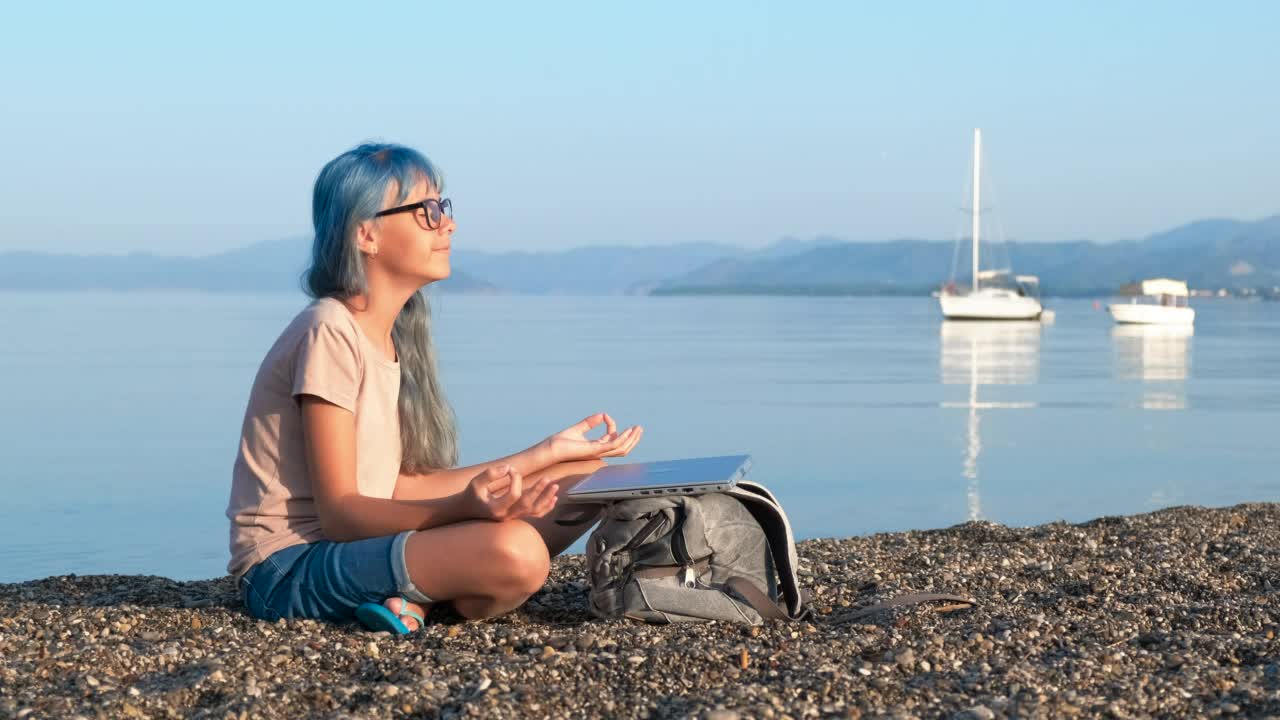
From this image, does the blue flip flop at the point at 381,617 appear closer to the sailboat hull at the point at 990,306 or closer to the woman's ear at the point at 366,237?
the woman's ear at the point at 366,237

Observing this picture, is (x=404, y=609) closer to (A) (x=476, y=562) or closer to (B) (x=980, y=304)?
(A) (x=476, y=562)

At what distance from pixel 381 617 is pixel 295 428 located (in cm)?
60

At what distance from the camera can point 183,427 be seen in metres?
16.1

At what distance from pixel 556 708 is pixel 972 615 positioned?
163 centimetres

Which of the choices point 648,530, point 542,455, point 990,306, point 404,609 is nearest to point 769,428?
point 542,455

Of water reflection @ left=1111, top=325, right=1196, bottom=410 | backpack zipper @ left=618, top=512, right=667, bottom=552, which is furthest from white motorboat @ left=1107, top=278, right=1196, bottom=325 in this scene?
backpack zipper @ left=618, top=512, right=667, bottom=552

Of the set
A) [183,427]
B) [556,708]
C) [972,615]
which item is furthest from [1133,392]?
[556,708]

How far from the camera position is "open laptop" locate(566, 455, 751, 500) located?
4.14 m

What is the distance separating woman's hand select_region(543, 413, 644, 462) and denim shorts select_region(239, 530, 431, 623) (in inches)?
29.3

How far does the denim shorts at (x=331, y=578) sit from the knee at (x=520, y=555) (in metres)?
0.26

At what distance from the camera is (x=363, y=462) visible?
434cm

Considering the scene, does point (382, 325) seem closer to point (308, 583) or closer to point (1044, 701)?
point (308, 583)

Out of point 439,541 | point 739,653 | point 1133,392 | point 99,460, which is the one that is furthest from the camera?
point 1133,392

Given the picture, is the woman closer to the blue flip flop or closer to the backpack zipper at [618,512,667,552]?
the blue flip flop
